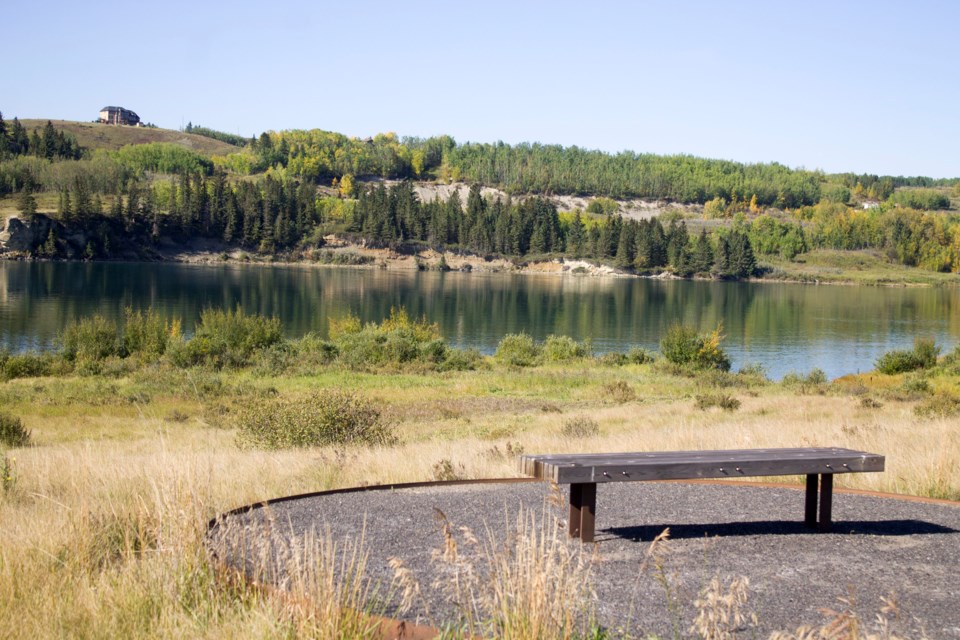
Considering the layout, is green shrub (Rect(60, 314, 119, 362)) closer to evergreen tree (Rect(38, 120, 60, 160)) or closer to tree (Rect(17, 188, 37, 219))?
tree (Rect(17, 188, 37, 219))

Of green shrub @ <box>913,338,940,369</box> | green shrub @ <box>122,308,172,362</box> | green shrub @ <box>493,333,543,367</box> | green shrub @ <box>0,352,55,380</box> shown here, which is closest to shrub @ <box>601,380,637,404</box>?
green shrub @ <box>493,333,543,367</box>

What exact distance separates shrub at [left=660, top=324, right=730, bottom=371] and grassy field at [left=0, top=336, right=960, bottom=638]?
15.4 feet

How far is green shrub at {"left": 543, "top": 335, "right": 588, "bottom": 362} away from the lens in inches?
1558

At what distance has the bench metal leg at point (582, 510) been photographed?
6074 millimetres

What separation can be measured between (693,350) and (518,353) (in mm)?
7212

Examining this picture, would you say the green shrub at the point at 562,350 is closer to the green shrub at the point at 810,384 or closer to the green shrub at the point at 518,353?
the green shrub at the point at 518,353

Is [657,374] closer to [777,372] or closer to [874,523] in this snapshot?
[777,372]

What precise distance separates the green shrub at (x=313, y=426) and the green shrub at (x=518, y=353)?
2147 cm

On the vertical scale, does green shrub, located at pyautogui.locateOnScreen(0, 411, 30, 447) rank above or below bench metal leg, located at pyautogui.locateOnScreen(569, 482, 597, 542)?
below

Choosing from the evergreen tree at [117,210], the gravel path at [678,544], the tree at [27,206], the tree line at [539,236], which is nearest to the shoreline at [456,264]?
the tree line at [539,236]

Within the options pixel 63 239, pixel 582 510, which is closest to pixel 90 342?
pixel 582 510

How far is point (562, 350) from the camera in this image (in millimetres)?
40219

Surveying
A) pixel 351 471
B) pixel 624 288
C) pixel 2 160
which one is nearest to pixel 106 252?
pixel 2 160

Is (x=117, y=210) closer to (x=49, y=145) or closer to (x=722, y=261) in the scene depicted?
(x=49, y=145)
